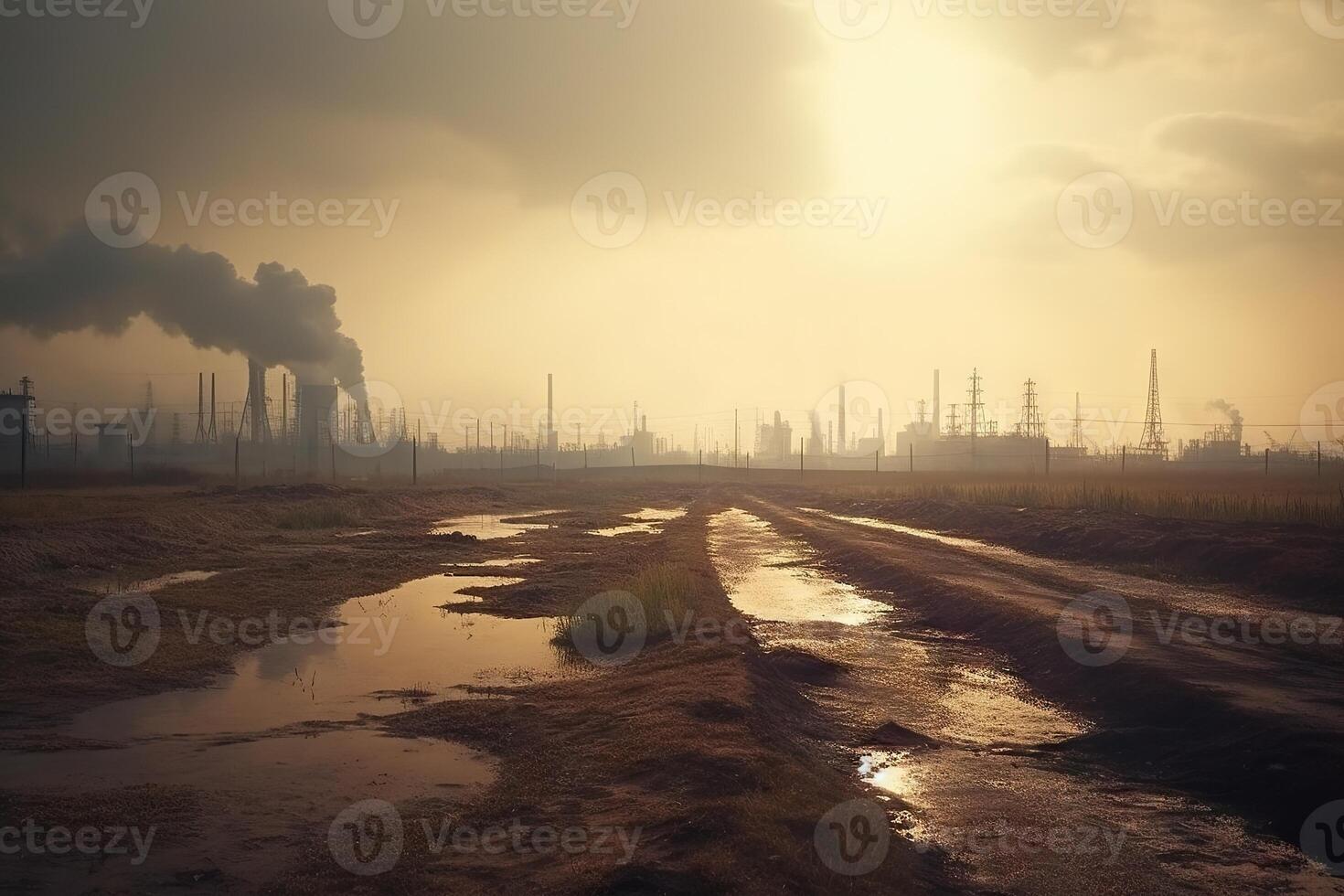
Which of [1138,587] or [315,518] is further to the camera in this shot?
[315,518]

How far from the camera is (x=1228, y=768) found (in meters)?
8.70

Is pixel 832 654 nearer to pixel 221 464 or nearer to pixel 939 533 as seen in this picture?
pixel 939 533

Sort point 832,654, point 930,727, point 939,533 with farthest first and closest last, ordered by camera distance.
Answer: point 939,533, point 832,654, point 930,727

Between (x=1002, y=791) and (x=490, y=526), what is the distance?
133ft

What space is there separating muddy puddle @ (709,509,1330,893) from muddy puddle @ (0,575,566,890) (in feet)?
13.6

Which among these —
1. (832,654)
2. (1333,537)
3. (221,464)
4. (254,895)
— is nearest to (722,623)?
(832,654)

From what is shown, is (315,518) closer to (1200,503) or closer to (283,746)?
→ (283,746)

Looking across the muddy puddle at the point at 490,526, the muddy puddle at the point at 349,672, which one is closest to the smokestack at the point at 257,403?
the muddy puddle at the point at 490,526

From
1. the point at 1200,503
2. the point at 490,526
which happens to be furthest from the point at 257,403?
the point at 1200,503

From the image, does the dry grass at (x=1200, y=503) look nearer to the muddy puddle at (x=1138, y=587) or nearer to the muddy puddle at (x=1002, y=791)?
the muddy puddle at (x=1138, y=587)

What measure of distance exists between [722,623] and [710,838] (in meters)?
8.85

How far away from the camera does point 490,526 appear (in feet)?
153

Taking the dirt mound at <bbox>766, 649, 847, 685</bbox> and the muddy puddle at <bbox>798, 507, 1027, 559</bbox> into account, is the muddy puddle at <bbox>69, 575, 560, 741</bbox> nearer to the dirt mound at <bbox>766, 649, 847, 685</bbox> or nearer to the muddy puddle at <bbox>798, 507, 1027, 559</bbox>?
the dirt mound at <bbox>766, 649, 847, 685</bbox>

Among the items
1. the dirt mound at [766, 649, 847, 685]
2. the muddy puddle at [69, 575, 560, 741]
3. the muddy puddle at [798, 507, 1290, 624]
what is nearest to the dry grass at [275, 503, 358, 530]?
the muddy puddle at [69, 575, 560, 741]
